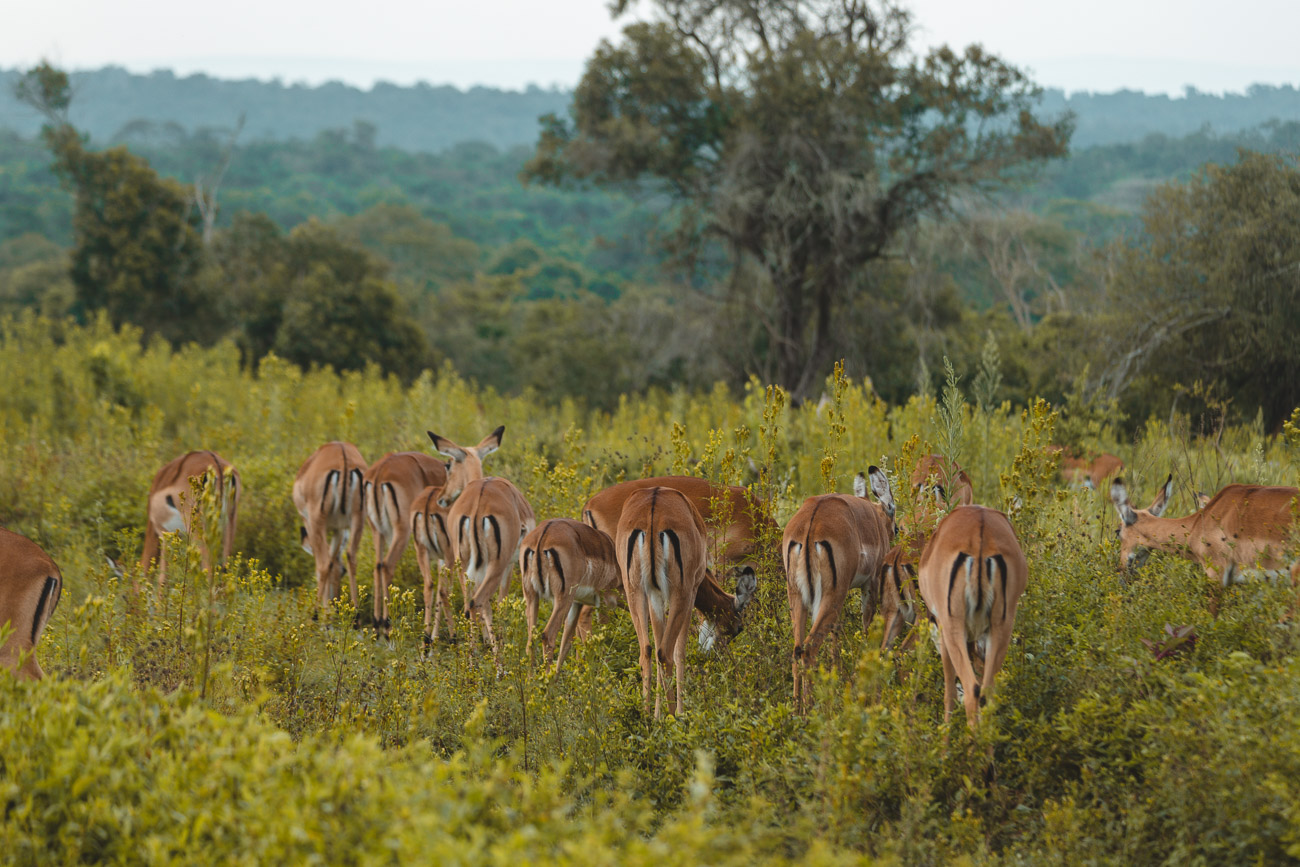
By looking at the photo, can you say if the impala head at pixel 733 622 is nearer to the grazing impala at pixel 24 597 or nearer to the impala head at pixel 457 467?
the impala head at pixel 457 467

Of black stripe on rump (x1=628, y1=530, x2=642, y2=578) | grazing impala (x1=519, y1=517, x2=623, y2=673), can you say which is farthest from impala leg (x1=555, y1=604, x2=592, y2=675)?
black stripe on rump (x1=628, y1=530, x2=642, y2=578)

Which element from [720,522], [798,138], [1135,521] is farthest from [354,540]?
[798,138]

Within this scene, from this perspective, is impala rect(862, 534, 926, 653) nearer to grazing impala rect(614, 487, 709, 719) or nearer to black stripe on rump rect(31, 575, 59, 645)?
grazing impala rect(614, 487, 709, 719)

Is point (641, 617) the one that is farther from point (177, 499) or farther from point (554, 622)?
point (177, 499)

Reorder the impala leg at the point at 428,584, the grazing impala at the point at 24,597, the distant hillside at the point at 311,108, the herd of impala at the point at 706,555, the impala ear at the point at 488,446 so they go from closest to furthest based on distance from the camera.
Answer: the herd of impala at the point at 706,555
the grazing impala at the point at 24,597
the impala leg at the point at 428,584
the impala ear at the point at 488,446
the distant hillside at the point at 311,108

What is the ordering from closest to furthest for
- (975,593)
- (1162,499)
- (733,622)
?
1. (975,593)
2. (733,622)
3. (1162,499)

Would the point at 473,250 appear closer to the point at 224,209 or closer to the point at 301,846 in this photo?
the point at 224,209

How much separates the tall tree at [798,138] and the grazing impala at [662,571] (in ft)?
44.9

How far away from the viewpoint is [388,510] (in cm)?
788

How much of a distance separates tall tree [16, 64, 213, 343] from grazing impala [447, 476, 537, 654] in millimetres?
23314

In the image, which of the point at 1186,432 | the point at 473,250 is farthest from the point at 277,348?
the point at 473,250

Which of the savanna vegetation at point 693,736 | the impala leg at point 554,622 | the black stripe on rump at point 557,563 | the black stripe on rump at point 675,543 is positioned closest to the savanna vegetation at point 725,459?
the savanna vegetation at point 693,736

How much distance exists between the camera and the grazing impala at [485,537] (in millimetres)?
6508

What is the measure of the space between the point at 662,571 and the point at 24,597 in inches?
130
